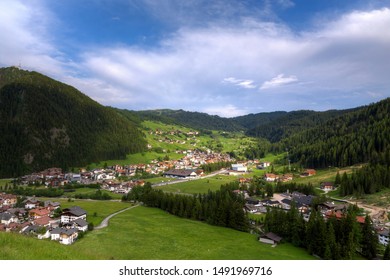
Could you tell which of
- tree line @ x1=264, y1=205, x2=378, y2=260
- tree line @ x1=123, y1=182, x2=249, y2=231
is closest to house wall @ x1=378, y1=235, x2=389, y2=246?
tree line @ x1=264, y1=205, x2=378, y2=260

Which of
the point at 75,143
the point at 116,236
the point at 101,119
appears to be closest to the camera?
the point at 116,236

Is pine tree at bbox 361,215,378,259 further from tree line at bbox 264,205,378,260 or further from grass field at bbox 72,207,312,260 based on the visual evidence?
grass field at bbox 72,207,312,260

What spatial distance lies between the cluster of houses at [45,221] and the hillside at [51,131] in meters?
73.3

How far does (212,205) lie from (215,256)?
2219 centimetres

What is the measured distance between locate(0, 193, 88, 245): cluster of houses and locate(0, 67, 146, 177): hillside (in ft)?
240

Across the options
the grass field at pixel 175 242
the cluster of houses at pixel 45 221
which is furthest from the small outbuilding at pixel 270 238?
the cluster of houses at pixel 45 221

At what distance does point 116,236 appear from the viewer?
151 feet

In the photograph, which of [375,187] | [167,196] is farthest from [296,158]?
[167,196]

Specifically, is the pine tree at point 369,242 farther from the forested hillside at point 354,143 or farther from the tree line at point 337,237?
the forested hillside at point 354,143

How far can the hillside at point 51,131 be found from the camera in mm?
142125

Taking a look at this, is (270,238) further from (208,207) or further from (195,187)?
(195,187)

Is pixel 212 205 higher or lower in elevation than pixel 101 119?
lower

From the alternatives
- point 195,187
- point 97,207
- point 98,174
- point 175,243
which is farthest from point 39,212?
point 98,174
